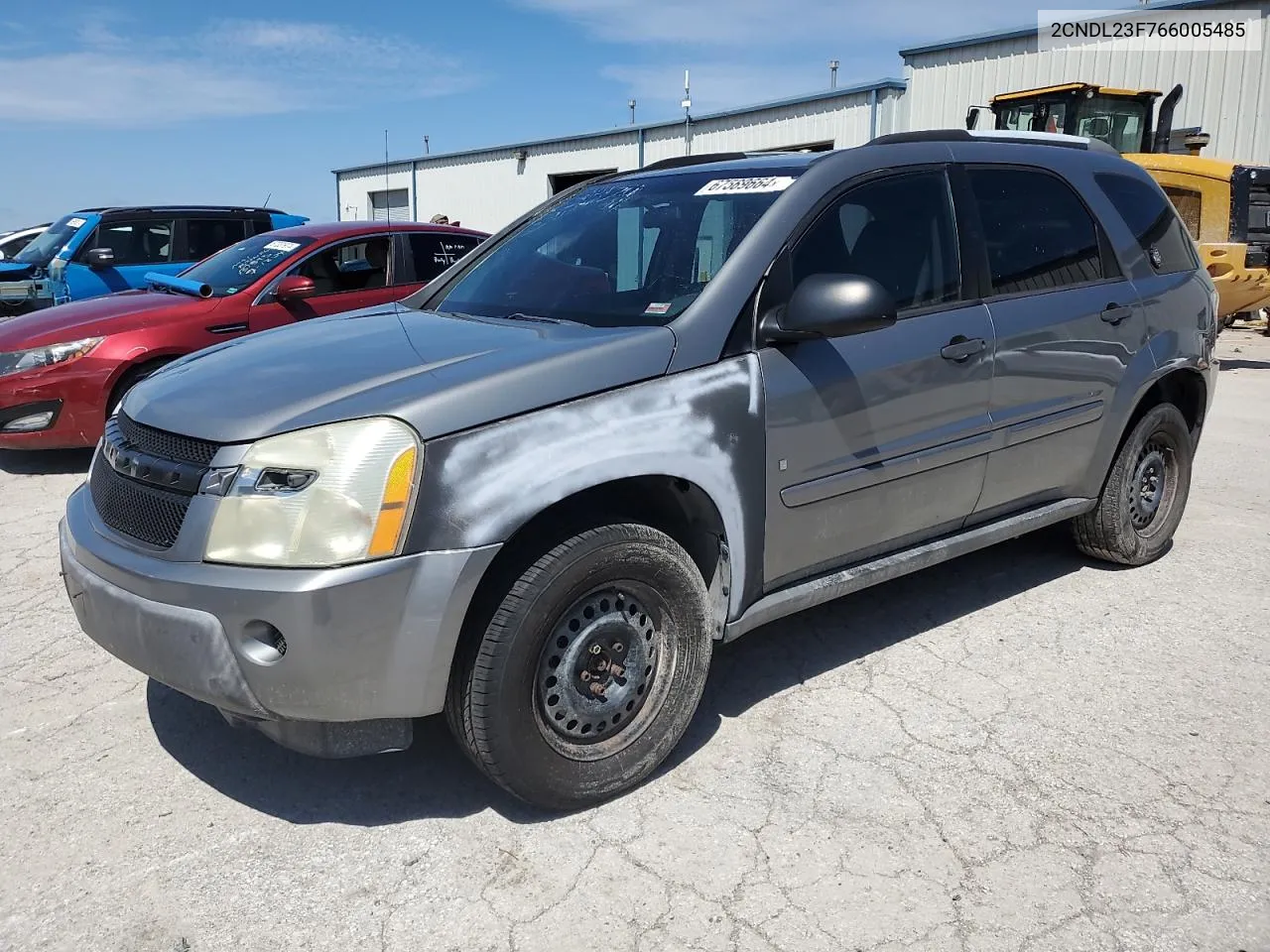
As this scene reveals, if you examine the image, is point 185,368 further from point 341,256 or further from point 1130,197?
point 341,256

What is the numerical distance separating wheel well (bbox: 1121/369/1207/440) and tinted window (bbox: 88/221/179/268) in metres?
9.04

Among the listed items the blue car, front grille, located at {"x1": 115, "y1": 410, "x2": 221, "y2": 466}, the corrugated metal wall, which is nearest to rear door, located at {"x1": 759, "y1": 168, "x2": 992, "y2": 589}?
front grille, located at {"x1": 115, "y1": 410, "x2": 221, "y2": 466}

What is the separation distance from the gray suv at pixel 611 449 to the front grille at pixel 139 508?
0.02 m

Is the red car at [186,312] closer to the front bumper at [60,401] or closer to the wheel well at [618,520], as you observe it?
the front bumper at [60,401]

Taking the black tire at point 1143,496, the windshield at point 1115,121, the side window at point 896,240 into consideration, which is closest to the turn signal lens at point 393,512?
the side window at point 896,240

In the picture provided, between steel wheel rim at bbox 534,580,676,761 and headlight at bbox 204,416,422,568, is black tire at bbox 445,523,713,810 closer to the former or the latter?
steel wheel rim at bbox 534,580,676,761

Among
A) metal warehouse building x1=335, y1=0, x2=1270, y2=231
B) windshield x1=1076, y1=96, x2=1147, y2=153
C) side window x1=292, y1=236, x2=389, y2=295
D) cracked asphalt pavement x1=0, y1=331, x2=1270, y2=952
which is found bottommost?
cracked asphalt pavement x1=0, y1=331, x2=1270, y2=952

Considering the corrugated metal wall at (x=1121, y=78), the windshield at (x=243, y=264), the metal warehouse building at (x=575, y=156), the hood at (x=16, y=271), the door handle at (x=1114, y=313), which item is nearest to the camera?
the door handle at (x=1114, y=313)

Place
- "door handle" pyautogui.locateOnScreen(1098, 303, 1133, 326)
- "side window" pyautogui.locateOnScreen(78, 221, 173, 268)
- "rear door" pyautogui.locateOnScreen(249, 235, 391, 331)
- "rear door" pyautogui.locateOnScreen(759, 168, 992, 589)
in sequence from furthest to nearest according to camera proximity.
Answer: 1. "side window" pyautogui.locateOnScreen(78, 221, 173, 268)
2. "rear door" pyautogui.locateOnScreen(249, 235, 391, 331)
3. "door handle" pyautogui.locateOnScreen(1098, 303, 1133, 326)
4. "rear door" pyautogui.locateOnScreen(759, 168, 992, 589)

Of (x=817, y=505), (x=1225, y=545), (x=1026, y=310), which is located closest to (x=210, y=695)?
(x=817, y=505)

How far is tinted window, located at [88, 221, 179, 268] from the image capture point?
33.2 feet

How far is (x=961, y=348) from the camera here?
3574 millimetres

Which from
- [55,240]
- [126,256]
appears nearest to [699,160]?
[126,256]

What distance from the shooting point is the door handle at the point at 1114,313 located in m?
4.19
